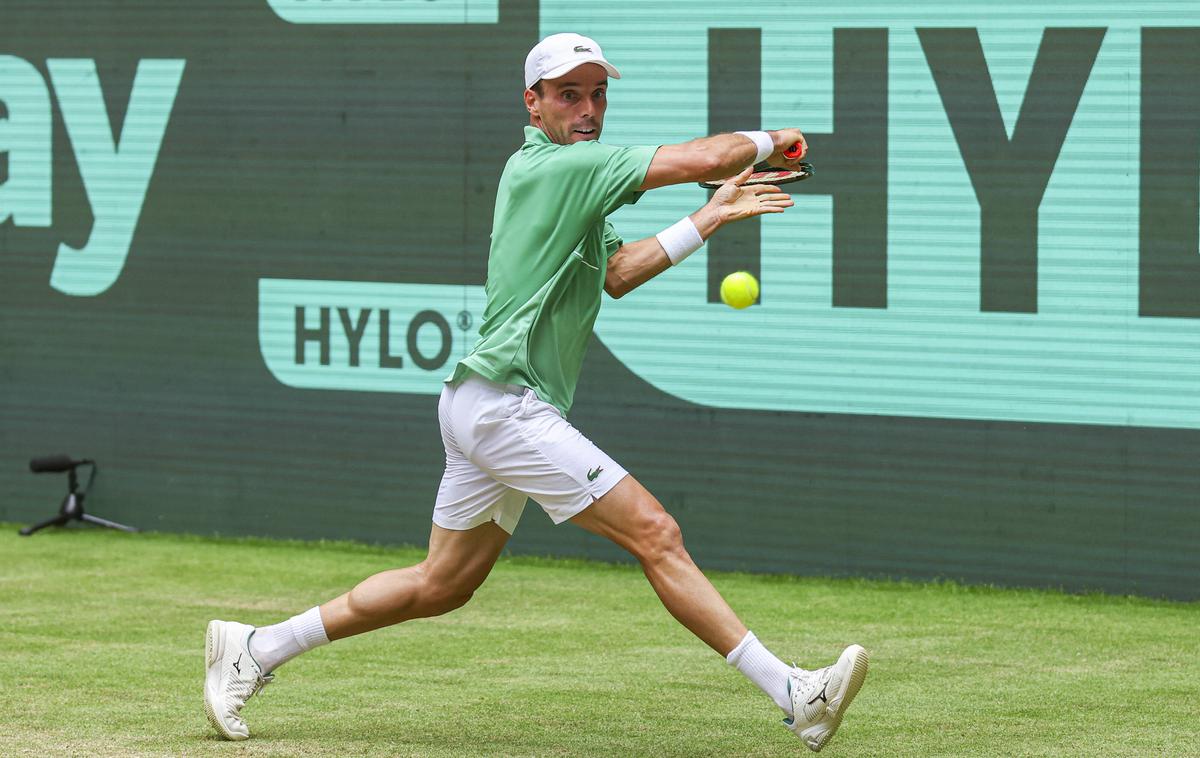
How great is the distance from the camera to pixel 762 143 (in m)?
5.38

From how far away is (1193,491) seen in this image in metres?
8.53

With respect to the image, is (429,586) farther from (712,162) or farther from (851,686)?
(712,162)

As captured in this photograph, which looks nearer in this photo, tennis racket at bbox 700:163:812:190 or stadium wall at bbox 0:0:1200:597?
tennis racket at bbox 700:163:812:190

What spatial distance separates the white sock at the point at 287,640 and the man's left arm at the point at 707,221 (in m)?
1.35

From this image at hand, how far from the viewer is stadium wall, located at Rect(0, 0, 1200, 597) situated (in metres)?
8.67

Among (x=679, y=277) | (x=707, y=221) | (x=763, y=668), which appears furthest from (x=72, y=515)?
(x=763, y=668)

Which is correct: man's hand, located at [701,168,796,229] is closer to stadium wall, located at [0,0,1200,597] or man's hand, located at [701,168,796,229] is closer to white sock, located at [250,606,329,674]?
white sock, located at [250,606,329,674]

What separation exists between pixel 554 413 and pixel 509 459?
7.6 inches

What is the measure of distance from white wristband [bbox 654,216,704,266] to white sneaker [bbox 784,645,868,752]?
4.49 feet

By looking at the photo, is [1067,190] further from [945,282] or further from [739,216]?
[739,216]

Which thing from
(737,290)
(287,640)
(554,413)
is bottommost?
(287,640)

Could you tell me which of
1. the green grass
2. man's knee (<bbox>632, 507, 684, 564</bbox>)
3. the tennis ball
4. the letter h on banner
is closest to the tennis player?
man's knee (<bbox>632, 507, 684, 564</bbox>)

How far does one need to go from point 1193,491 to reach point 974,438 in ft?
3.32

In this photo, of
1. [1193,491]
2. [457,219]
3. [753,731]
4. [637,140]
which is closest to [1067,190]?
[1193,491]
